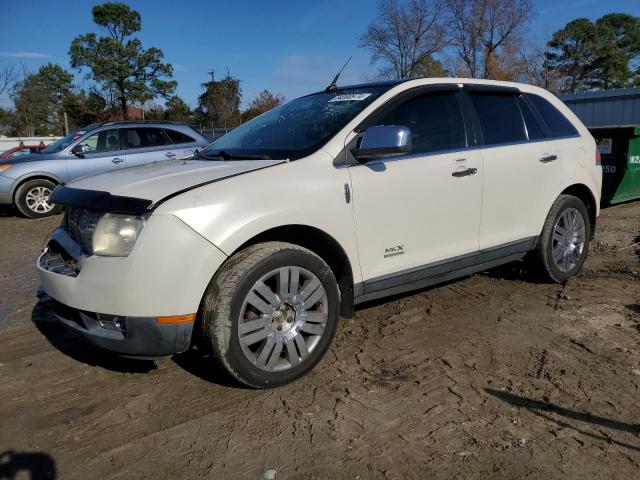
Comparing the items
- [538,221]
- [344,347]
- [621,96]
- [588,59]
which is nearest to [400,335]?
[344,347]

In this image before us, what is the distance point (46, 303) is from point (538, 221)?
14.5 feet

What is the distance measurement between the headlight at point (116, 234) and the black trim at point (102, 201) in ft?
0.17

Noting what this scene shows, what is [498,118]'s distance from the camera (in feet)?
14.3

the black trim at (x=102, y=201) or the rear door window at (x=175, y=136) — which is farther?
the rear door window at (x=175, y=136)

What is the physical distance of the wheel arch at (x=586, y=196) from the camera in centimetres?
493

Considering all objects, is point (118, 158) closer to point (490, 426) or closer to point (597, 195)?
point (597, 195)

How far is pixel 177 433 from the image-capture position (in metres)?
2.73

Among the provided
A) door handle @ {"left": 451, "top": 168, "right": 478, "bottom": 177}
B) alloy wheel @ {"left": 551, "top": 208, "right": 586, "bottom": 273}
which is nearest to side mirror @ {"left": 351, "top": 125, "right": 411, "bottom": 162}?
door handle @ {"left": 451, "top": 168, "right": 478, "bottom": 177}

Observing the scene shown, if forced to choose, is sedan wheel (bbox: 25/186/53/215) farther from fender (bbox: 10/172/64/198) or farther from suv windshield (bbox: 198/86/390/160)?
suv windshield (bbox: 198/86/390/160)

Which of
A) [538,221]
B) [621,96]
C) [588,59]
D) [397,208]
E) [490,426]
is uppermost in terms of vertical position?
[588,59]

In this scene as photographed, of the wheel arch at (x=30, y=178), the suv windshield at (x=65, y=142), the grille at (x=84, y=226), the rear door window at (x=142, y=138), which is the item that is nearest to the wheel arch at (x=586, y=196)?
the grille at (x=84, y=226)

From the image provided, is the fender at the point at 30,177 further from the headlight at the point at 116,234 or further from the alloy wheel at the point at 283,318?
the alloy wheel at the point at 283,318

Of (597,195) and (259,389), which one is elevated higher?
(597,195)

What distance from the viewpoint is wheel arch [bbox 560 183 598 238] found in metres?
4.93
